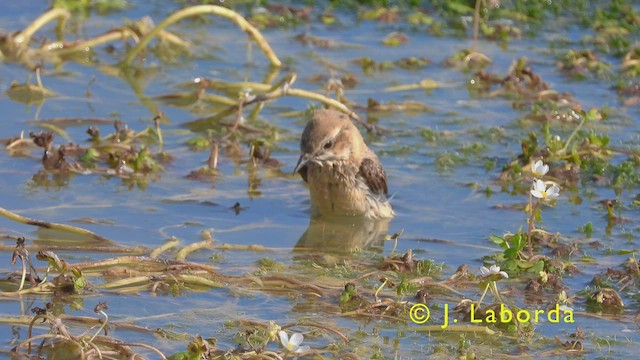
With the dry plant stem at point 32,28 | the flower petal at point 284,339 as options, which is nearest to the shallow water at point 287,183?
the dry plant stem at point 32,28

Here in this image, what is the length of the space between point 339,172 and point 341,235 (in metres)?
0.62

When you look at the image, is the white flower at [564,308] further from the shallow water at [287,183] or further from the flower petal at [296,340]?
the flower petal at [296,340]

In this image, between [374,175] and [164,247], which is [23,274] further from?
[374,175]

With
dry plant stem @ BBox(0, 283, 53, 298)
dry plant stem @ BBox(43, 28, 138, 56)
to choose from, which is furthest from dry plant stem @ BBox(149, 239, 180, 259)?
dry plant stem @ BBox(43, 28, 138, 56)

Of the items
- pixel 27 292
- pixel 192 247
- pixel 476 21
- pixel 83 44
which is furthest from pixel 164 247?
pixel 476 21

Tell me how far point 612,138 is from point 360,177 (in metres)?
2.50

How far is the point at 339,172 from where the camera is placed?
9.92 metres

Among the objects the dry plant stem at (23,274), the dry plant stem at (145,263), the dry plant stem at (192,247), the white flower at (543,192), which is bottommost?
the dry plant stem at (192,247)

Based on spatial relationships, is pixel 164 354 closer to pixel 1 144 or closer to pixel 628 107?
pixel 1 144

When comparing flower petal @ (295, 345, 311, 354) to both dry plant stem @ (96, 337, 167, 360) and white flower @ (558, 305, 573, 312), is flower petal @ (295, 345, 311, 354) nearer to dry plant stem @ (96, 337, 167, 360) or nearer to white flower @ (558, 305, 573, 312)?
dry plant stem @ (96, 337, 167, 360)

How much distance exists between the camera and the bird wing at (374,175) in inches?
388

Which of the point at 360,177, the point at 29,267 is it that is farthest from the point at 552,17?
the point at 29,267

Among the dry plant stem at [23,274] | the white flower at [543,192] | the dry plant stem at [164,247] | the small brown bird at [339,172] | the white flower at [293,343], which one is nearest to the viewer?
the white flower at [293,343]

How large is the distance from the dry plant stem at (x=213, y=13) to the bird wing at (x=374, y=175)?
7.10 feet
